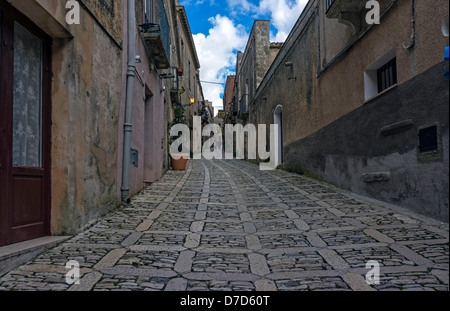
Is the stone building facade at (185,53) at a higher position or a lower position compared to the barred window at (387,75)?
higher

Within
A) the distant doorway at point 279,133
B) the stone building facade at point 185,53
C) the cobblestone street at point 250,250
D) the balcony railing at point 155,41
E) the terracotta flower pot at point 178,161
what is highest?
the stone building facade at point 185,53

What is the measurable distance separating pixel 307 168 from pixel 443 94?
5405 millimetres

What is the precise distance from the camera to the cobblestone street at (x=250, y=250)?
2.53m

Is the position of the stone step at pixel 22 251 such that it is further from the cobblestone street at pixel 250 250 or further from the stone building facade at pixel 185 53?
the stone building facade at pixel 185 53

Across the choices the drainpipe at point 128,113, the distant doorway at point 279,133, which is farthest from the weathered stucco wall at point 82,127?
the distant doorway at point 279,133

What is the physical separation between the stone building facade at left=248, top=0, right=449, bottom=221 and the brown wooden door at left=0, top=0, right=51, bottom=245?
Result: 3617mm

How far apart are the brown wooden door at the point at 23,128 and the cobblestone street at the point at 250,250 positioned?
1.38ft

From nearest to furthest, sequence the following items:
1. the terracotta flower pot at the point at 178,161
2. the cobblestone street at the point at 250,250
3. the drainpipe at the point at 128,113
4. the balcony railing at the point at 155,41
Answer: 1. the cobblestone street at the point at 250,250
2. the drainpipe at the point at 128,113
3. the balcony railing at the point at 155,41
4. the terracotta flower pot at the point at 178,161

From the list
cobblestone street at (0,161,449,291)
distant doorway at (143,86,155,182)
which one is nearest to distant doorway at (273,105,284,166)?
distant doorway at (143,86,155,182)

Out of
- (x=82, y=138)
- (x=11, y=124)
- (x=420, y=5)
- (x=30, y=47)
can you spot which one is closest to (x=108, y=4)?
(x=30, y=47)

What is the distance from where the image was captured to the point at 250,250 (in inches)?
134

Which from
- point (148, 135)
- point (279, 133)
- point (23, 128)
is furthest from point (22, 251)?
point (279, 133)

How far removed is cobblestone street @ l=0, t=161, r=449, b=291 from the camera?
2.53 meters

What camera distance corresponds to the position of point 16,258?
290cm
